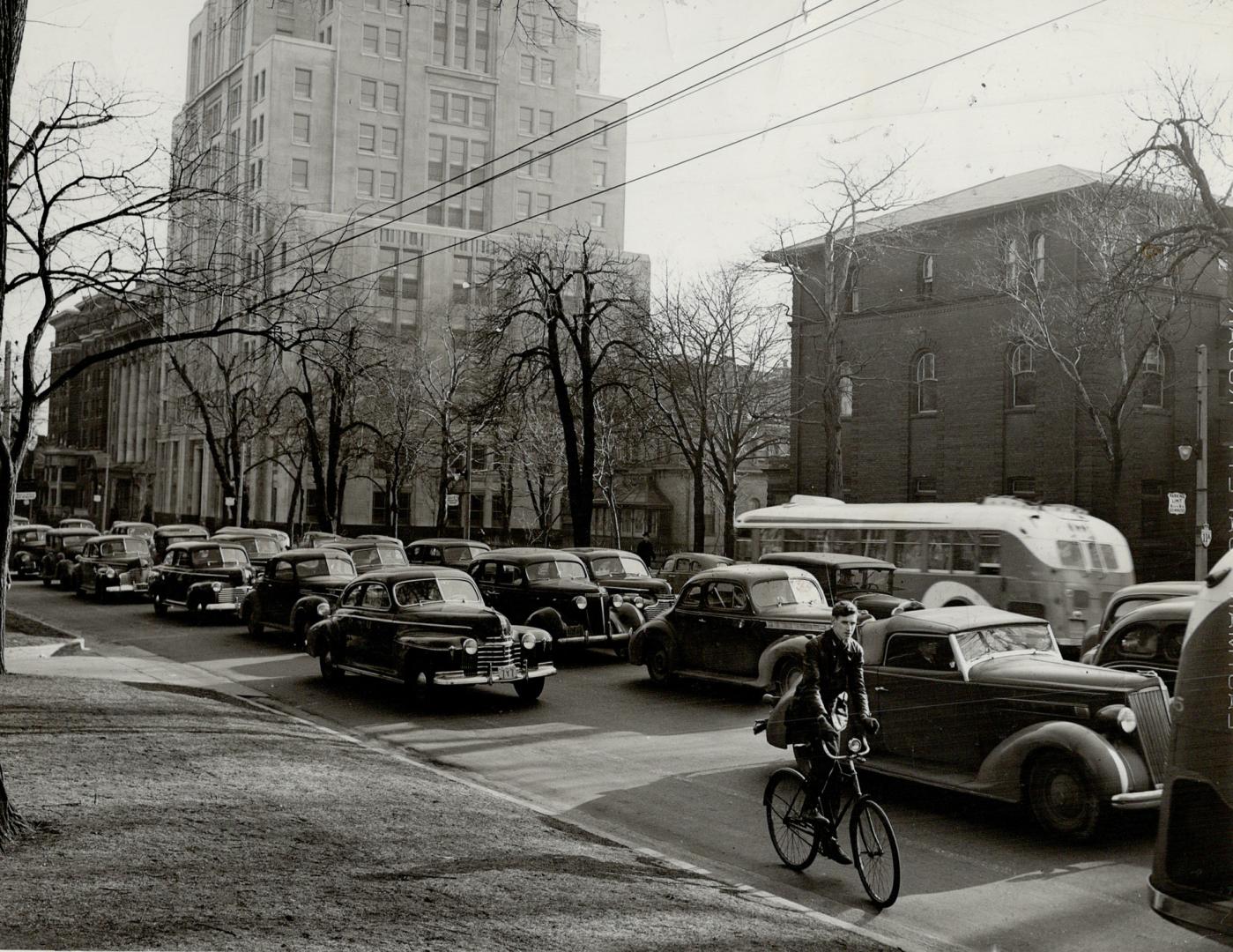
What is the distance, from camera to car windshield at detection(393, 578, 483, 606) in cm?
1565

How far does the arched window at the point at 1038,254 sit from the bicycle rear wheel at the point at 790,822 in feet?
95.4

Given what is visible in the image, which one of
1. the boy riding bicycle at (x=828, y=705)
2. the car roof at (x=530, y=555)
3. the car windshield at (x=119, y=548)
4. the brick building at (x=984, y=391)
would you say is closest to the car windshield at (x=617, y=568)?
the car roof at (x=530, y=555)

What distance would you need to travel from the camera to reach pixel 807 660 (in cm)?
805

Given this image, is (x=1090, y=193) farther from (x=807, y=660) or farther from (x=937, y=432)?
(x=807, y=660)

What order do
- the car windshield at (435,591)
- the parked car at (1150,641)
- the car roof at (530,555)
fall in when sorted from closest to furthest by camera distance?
1. the parked car at (1150,641)
2. the car windshield at (435,591)
3. the car roof at (530,555)

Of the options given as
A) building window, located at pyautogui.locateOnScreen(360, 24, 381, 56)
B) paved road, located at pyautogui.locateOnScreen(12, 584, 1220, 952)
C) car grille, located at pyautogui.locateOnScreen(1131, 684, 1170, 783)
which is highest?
building window, located at pyautogui.locateOnScreen(360, 24, 381, 56)

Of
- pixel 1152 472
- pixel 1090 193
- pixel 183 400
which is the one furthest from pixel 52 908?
pixel 183 400

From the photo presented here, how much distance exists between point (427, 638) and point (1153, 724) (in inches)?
344

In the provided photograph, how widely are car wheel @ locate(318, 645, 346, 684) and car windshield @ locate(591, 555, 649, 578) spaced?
631 cm

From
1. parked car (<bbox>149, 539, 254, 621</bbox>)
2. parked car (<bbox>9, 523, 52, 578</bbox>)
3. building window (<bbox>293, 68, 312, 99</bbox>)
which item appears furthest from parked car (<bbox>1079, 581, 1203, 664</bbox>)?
parked car (<bbox>9, 523, 52, 578</bbox>)

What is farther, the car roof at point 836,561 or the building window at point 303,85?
the building window at point 303,85

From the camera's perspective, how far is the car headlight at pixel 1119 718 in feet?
28.4

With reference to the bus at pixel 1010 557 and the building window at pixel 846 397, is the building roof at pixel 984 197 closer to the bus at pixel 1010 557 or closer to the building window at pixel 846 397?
the building window at pixel 846 397

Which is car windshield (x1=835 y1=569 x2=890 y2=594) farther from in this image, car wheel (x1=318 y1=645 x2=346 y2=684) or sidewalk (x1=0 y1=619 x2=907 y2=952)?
sidewalk (x1=0 y1=619 x2=907 y2=952)
